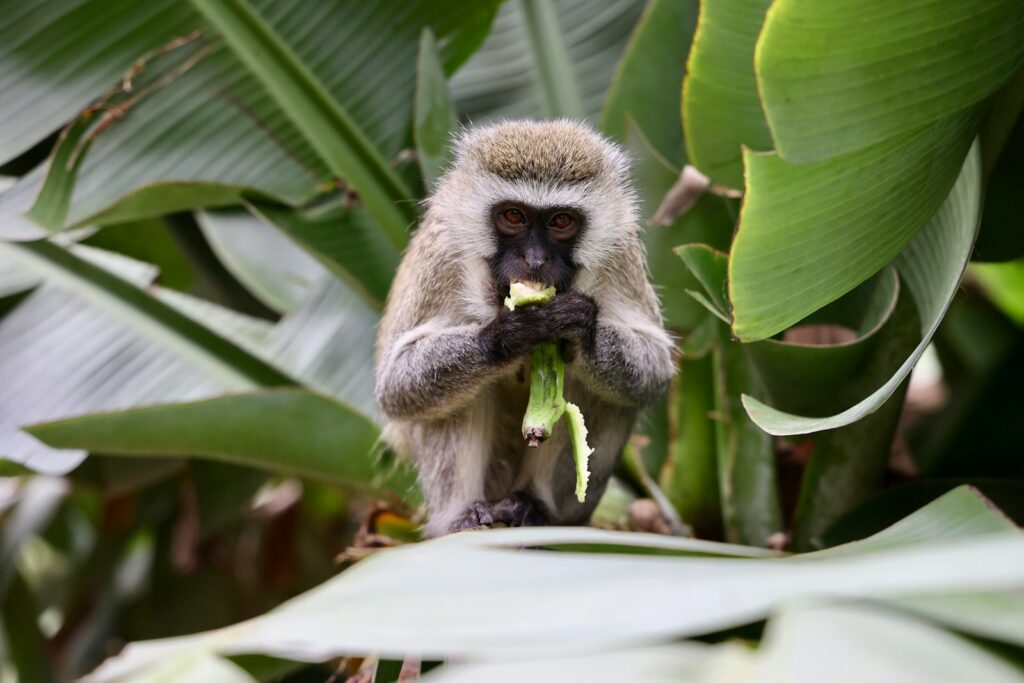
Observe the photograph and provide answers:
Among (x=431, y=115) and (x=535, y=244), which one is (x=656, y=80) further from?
(x=535, y=244)

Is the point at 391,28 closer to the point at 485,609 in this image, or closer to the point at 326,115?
the point at 326,115

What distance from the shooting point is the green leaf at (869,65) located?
177 cm

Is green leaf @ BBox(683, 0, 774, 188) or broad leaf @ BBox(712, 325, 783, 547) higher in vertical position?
green leaf @ BBox(683, 0, 774, 188)

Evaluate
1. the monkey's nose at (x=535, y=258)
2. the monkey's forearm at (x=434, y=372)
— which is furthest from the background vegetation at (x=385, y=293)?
the monkey's nose at (x=535, y=258)

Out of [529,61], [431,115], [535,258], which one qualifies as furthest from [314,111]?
[535,258]

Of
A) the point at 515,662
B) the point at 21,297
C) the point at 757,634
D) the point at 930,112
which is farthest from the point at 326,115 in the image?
the point at 515,662

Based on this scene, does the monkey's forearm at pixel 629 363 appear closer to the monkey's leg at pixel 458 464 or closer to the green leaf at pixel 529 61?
the monkey's leg at pixel 458 464

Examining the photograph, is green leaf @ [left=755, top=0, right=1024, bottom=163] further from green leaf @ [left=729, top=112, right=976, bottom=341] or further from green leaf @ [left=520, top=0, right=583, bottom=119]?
green leaf @ [left=520, top=0, right=583, bottom=119]

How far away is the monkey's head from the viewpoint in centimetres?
272

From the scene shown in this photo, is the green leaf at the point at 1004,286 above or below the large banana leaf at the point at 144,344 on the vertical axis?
below

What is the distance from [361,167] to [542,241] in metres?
1.09

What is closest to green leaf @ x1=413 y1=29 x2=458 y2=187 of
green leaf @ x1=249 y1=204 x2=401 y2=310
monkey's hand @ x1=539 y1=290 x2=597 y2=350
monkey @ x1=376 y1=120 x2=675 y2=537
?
green leaf @ x1=249 y1=204 x2=401 y2=310

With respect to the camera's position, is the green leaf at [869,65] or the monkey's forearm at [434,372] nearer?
the green leaf at [869,65]

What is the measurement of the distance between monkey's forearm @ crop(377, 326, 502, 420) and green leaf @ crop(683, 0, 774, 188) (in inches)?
32.9
